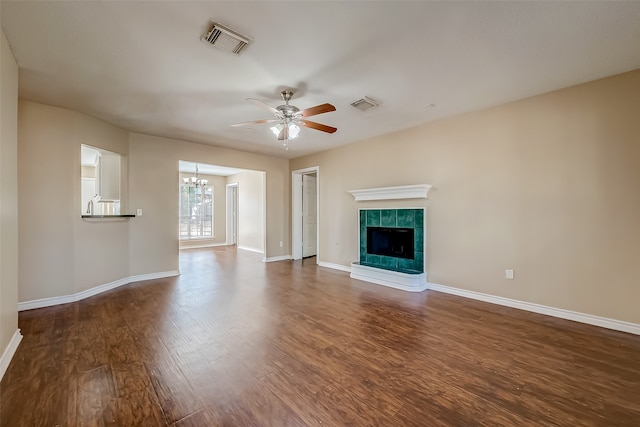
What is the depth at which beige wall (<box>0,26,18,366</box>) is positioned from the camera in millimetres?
2031

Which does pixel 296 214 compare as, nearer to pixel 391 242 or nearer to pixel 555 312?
pixel 391 242

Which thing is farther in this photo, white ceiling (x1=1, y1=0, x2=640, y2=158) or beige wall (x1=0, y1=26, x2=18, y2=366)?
beige wall (x1=0, y1=26, x2=18, y2=366)

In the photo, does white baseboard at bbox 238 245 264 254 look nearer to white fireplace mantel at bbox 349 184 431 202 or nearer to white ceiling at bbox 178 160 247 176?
white ceiling at bbox 178 160 247 176

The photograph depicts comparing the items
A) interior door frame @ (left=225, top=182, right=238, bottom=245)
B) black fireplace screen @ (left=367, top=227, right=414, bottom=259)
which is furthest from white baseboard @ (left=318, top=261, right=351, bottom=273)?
interior door frame @ (left=225, top=182, right=238, bottom=245)

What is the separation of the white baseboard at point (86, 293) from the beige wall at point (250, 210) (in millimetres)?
3308

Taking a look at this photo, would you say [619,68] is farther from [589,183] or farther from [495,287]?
[495,287]

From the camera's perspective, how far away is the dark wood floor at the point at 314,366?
1612mm

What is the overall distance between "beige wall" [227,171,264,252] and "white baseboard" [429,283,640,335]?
18.6 ft

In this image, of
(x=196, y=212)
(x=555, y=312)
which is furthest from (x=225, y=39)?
(x=196, y=212)

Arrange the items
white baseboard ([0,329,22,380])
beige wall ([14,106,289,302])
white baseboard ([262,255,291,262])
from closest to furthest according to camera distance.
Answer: white baseboard ([0,329,22,380]) → beige wall ([14,106,289,302]) → white baseboard ([262,255,291,262])

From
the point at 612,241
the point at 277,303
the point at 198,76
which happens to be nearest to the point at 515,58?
the point at 612,241

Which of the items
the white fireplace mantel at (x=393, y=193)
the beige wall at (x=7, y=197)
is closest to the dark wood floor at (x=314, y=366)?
the beige wall at (x=7, y=197)

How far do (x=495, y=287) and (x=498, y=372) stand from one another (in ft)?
6.05

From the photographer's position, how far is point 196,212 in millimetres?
9047
